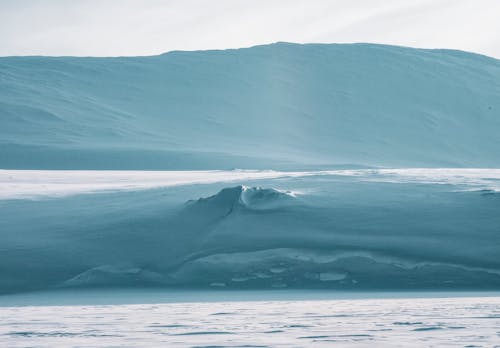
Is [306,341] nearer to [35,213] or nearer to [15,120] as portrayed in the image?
[35,213]

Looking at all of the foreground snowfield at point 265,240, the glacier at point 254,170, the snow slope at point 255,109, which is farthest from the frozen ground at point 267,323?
the snow slope at point 255,109

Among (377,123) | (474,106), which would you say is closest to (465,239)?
(377,123)

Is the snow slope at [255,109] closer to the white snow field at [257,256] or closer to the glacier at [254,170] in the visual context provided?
the glacier at [254,170]

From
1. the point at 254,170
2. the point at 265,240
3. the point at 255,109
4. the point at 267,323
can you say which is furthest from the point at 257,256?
the point at 255,109

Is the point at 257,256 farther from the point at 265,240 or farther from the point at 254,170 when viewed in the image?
the point at 254,170

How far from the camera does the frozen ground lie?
4836mm

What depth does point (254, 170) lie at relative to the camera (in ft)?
56.9

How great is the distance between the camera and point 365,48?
38219 mm

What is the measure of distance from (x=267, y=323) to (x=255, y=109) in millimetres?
26931

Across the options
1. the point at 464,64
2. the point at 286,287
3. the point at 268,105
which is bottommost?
the point at 286,287

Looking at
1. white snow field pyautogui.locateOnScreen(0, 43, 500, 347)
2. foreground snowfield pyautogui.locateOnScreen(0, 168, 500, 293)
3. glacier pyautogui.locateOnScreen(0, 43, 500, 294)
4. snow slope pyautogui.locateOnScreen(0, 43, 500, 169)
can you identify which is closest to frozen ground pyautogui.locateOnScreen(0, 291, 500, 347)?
white snow field pyautogui.locateOnScreen(0, 43, 500, 347)

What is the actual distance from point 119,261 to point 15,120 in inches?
784

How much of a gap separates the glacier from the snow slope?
99 mm

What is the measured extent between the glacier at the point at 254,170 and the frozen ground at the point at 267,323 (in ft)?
2.86
